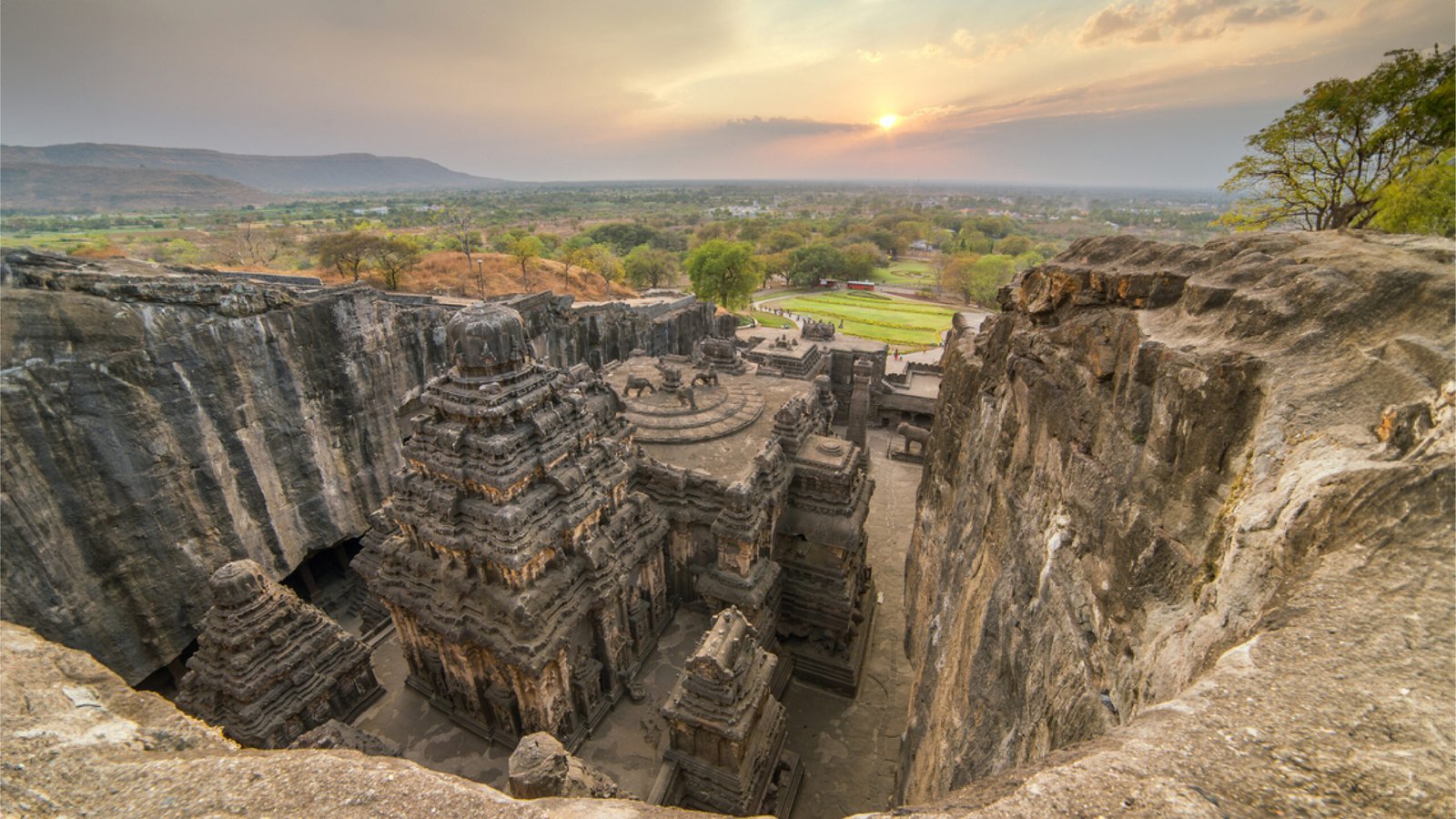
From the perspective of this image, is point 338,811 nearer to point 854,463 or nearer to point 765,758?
point 765,758

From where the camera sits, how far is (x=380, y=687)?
1532 centimetres

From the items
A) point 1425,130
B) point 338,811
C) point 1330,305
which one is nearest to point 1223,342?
point 1330,305

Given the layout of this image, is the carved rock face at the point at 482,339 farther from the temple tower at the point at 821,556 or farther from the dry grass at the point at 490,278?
the dry grass at the point at 490,278

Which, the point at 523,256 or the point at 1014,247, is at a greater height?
the point at 523,256

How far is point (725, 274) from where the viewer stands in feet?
191

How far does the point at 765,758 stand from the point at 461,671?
25.0 feet

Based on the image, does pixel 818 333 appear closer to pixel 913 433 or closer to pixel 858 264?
pixel 913 433

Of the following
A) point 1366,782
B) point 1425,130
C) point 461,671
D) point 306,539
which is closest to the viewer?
point 1366,782

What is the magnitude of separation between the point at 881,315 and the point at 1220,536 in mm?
63155

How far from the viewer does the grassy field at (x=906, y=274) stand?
87.4m

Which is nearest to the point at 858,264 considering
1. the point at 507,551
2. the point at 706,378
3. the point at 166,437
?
the point at 706,378

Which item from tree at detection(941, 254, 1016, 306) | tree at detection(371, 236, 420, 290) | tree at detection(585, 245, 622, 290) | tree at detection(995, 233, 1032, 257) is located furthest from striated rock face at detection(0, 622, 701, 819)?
tree at detection(995, 233, 1032, 257)

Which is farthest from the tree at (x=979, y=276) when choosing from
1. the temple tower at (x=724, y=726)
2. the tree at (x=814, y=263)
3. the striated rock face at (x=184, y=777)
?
the striated rock face at (x=184, y=777)

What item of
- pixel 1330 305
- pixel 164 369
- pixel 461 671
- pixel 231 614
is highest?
pixel 1330 305
